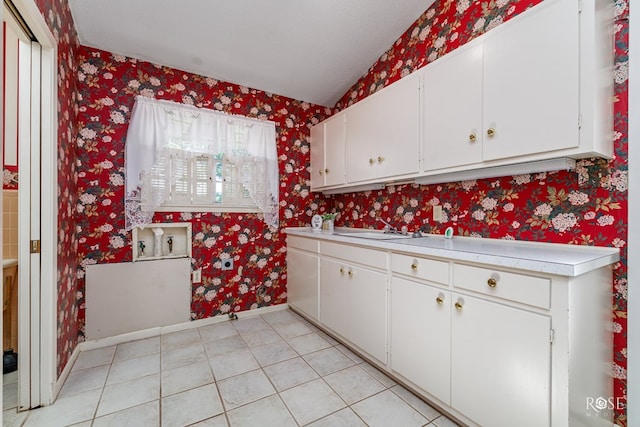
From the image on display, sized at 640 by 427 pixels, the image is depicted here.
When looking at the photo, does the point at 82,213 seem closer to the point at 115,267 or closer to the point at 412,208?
the point at 115,267

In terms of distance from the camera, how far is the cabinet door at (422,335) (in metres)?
1.49

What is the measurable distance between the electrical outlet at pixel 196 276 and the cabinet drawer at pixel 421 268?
178 centimetres

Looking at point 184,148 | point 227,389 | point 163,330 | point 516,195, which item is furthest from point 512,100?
point 163,330

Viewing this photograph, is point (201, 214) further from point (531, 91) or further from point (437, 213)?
point (531, 91)

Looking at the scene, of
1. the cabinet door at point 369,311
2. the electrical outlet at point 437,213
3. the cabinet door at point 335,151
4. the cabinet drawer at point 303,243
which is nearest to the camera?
the cabinet door at point 369,311

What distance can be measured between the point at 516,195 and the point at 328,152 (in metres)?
1.72

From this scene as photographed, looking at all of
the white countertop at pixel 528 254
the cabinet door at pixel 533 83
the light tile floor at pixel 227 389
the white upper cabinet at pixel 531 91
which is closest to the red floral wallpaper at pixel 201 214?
the light tile floor at pixel 227 389

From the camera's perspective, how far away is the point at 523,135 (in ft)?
4.81

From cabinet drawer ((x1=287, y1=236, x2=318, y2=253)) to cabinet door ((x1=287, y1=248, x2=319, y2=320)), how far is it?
0.15ft

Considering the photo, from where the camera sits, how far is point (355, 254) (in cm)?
211

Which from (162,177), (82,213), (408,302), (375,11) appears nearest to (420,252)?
(408,302)

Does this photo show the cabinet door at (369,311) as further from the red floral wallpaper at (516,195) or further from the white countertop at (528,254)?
the red floral wallpaper at (516,195)

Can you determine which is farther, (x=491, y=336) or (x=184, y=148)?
(x=184, y=148)

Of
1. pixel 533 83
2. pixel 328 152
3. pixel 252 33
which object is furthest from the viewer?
pixel 328 152
